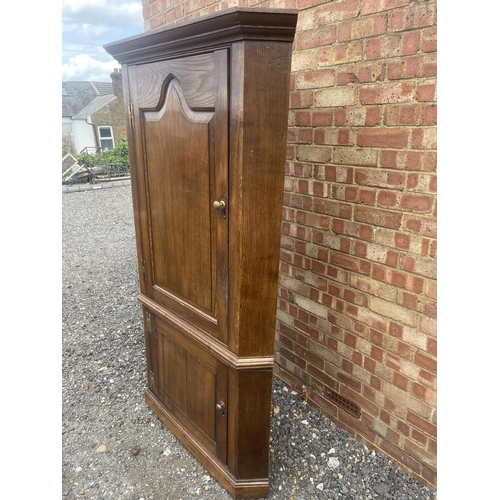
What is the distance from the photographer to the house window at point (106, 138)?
25.2 m

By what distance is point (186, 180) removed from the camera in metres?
1.77

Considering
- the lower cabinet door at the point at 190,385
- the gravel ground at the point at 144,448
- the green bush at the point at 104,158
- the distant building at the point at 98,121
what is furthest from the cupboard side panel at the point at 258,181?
the distant building at the point at 98,121

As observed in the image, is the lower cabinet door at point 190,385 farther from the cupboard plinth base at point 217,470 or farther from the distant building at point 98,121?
the distant building at point 98,121

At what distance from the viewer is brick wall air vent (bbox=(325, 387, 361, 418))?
2.35m

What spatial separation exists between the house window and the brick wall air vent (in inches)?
1028

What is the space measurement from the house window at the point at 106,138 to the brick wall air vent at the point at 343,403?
26.1 metres

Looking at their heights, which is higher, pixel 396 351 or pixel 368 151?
pixel 368 151

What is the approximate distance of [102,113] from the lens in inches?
974

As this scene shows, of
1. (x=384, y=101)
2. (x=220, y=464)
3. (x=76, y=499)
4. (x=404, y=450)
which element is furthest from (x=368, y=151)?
(x=76, y=499)

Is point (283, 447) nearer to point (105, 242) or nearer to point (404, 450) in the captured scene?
point (404, 450)

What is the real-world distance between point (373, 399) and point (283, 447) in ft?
2.02

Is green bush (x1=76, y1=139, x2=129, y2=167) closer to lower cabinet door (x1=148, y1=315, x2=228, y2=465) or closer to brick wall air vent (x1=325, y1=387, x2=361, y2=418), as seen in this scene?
lower cabinet door (x1=148, y1=315, x2=228, y2=465)

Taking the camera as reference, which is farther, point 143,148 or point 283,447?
point 283,447

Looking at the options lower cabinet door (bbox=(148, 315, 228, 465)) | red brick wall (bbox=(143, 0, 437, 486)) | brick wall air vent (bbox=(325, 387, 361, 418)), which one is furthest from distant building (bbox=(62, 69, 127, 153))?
brick wall air vent (bbox=(325, 387, 361, 418))
